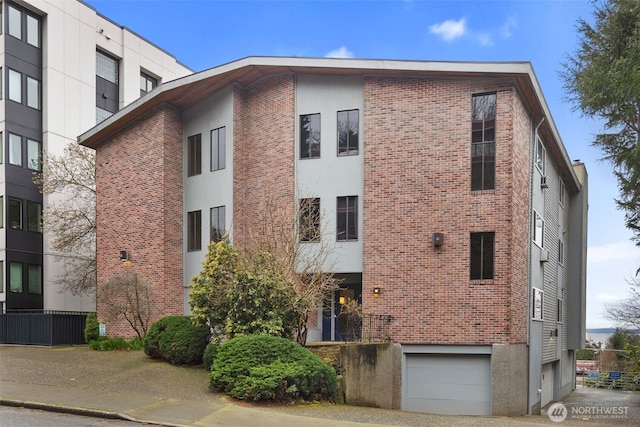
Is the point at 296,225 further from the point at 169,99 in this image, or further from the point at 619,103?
the point at 619,103

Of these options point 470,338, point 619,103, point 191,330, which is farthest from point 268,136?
point 619,103

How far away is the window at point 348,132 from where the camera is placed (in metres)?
18.2

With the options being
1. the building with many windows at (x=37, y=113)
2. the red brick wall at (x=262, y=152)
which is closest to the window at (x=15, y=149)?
the building with many windows at (x=37, y=113)

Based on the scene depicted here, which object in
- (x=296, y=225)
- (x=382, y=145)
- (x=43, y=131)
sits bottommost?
(x=296, y=225)

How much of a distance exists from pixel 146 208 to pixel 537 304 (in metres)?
14.3

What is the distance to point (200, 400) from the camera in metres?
12.0

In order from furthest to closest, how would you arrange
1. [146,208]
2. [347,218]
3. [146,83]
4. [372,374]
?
[146,83]
[146,208]
[347,218]
[372,374]

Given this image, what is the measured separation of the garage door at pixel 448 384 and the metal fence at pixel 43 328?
13709 millimetres

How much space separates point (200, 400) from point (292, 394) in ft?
6.45

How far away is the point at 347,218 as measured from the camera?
59.6 ft

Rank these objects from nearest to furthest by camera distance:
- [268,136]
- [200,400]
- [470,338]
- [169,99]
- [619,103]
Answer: [200,400] → [619,103] → [470,338] → [268,136] → [169,99]

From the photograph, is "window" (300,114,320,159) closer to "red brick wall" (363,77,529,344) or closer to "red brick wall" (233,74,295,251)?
"red brick wall" (233,74,295,251)

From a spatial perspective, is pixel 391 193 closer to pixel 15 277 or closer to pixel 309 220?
pixel 309 220

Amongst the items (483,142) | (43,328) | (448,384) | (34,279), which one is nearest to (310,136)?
(483,142)
